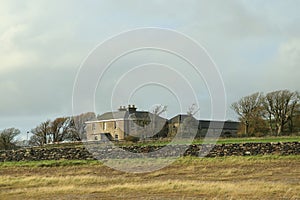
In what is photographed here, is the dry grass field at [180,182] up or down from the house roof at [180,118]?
down

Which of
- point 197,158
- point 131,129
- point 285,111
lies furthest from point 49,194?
point 285,111

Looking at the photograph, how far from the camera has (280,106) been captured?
7569 centimetres

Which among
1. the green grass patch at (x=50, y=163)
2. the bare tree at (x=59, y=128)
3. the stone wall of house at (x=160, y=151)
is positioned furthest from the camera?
the bare tree at (x=59, y=128)

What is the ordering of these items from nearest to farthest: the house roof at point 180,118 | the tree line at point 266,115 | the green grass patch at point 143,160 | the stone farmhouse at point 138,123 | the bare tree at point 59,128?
the green grass patch at point 143,160, the stone farmhouse at point 138,123, the house roof at point 180,118, the tree line at point 266,115, the bare tree at point 59,128

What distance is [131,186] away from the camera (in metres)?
20.5

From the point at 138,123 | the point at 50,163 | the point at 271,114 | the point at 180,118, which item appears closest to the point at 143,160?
the point at 50,163

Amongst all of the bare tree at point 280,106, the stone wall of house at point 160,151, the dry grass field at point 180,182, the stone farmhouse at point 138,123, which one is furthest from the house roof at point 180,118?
the bare tree at point 280,106

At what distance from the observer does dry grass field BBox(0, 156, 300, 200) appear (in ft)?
58.4

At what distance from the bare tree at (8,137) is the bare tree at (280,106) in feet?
143

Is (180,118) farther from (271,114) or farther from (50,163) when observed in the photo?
(271,114)

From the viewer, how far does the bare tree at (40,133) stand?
294 feet

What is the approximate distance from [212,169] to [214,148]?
891 centimetres

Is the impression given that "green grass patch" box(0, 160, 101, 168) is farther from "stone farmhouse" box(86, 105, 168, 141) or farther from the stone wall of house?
"stone farmhouse" box(86, 105, 168, 141)

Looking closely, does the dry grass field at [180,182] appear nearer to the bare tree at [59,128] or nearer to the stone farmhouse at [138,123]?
the stone farmhouse at [138,123]
